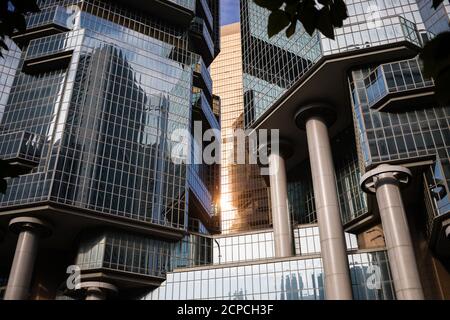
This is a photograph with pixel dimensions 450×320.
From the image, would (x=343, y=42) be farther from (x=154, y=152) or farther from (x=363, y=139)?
(x=154, y=152)

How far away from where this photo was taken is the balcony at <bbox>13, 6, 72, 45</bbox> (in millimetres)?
70812

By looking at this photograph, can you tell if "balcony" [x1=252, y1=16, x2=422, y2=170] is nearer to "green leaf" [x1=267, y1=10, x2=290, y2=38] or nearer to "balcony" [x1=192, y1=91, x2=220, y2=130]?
"balcony" [x1=192, y1=91, x2=220, y2=130]

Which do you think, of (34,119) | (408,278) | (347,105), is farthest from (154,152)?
(408,278)

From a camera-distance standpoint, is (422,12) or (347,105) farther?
(347,105)

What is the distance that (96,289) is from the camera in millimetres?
53625

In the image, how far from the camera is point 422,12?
51500 millimetres

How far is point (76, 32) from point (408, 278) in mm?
57100

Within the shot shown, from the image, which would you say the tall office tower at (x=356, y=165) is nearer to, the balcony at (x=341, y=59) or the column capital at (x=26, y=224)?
the balcony at (x=341, y=59)

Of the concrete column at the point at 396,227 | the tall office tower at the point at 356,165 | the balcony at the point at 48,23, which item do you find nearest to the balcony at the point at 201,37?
the balcony at the point at 48,23

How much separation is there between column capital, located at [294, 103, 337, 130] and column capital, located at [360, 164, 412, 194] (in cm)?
1362

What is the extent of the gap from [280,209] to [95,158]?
25.7 m

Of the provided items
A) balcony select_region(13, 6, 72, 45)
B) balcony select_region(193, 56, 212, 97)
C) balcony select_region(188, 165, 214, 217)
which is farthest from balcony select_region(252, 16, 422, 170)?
balcony select_region(13, 6, 72, 45)

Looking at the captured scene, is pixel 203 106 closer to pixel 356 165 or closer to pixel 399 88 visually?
pixel 356 165

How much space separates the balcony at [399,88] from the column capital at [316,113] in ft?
23.9
